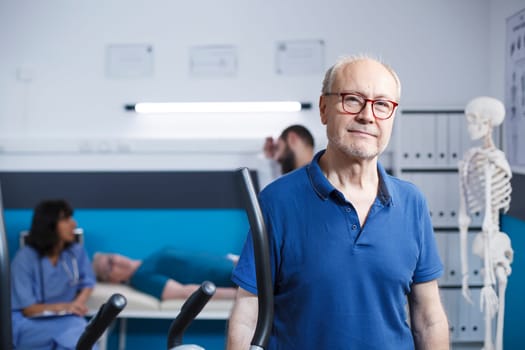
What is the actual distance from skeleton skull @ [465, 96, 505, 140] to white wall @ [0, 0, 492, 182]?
91cm

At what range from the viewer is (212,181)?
412 centimetres

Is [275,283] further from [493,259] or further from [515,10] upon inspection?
[515,10]

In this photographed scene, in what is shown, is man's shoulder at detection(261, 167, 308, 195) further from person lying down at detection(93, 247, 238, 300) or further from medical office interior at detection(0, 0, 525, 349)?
medical office interior at detection(0, 0, 525, 349)

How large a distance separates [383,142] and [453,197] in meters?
2.78

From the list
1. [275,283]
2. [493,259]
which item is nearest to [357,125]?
[275,283]

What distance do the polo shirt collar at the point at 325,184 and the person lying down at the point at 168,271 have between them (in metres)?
2.51

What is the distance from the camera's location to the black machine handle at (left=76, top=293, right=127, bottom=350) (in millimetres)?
711

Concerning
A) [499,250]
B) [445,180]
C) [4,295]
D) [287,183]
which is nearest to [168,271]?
[445,180]

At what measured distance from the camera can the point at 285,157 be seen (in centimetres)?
323

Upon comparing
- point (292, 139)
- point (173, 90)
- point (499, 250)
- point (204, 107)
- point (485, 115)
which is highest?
point (173, 90)

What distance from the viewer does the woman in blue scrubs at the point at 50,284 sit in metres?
3.41

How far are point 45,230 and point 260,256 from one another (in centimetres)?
305

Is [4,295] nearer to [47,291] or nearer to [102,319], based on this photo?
[102,319]

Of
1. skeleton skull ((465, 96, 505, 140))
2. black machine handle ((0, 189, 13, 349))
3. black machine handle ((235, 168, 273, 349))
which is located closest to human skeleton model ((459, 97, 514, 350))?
skeleton skull ((465, 96, 505, 140))
